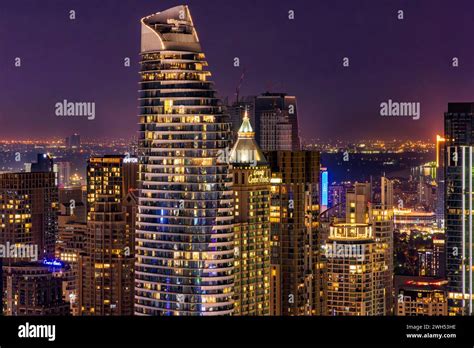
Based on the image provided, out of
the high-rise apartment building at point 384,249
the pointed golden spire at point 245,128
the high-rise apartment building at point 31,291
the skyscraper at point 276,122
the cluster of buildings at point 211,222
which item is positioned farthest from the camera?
the high-rise apartment building at point 384,249

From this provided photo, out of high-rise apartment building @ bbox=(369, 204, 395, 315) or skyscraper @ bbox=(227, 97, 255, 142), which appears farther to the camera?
high-rise apartment building @ bbox=(369, 204, 395, 315)

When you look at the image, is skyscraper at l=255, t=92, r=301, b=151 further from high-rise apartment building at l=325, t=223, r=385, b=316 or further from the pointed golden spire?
high-rise apartment building at l=325, t=223, r=385, b=316

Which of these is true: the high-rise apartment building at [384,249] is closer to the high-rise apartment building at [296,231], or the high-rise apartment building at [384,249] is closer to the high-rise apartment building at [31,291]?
the high-rise apartment building at [296,231]

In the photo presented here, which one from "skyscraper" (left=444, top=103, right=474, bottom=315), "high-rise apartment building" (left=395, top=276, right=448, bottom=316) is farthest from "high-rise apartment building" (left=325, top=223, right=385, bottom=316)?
"skyscraper" (left=444, top=103, right=474, bottom=315)

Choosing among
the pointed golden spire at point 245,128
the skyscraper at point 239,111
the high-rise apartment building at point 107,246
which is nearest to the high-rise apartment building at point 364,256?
the pointed golden spire at point 245,128
